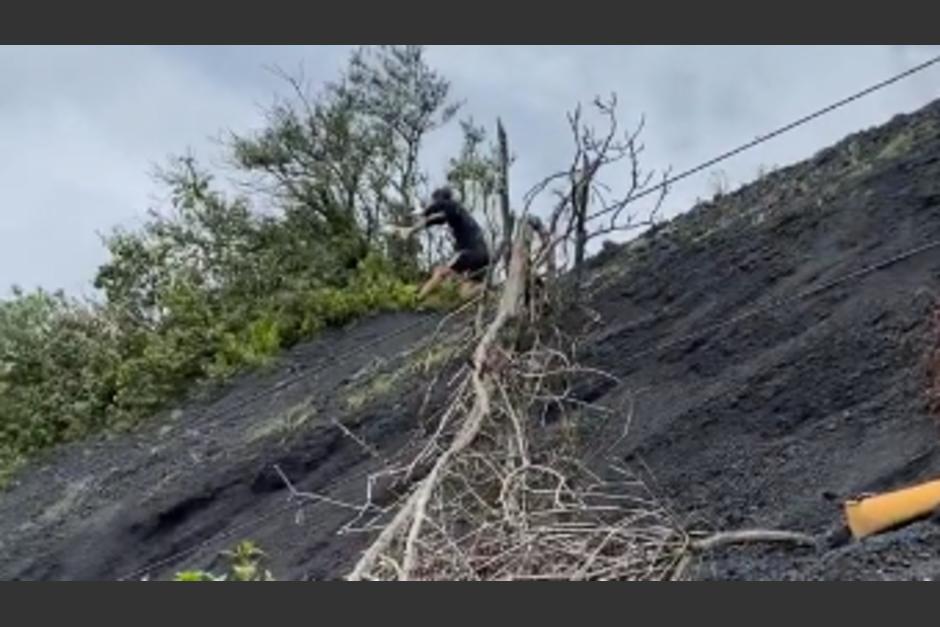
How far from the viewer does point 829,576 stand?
16.4 feet

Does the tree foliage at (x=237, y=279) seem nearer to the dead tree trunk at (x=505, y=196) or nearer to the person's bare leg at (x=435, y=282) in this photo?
the person's bare leg at (x=435, y=282)

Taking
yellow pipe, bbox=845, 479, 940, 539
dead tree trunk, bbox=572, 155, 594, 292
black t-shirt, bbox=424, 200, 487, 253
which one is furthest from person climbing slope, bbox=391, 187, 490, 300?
yellow pipe, bbox=845, 479, 940, 539

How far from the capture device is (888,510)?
579 cm

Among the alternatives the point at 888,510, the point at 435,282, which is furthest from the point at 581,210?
the point at 435,282

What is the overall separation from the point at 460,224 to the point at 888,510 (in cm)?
786

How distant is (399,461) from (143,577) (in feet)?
8.31

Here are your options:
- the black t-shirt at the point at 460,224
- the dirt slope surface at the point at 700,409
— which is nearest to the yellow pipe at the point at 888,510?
the dirt slope surface at the point at 700,409

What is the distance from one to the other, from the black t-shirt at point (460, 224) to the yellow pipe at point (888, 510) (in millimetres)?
7645

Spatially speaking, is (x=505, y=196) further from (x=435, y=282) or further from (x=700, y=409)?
(x=435, y=282)

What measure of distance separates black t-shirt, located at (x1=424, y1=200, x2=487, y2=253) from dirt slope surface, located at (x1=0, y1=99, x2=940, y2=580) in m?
0.91

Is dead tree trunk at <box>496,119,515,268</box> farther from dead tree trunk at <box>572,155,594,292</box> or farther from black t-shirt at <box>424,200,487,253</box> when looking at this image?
black t-shirt at <box>424,200,487,253</box>

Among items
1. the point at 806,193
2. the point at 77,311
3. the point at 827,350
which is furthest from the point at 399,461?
the point at 77,311

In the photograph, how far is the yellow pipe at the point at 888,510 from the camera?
5.73 metres

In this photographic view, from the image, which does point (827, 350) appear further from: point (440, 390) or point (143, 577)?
point (143, 577)
